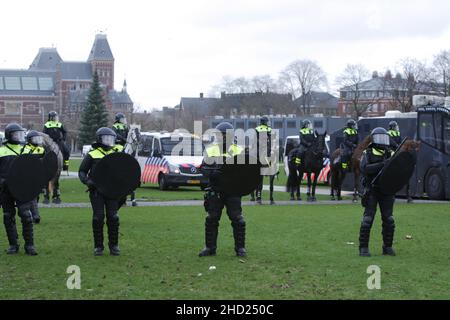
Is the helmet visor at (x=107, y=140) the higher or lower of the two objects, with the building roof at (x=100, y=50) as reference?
lower

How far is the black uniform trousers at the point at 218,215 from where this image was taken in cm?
1238

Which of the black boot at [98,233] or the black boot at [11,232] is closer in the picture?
the black boot at [98,233]

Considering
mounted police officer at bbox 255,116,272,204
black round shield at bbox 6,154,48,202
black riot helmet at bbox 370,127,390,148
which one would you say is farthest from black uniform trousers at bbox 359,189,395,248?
mounted police officer at bbox 255,116,272,204

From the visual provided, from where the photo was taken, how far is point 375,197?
41.4 ft

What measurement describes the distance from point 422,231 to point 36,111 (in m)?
152

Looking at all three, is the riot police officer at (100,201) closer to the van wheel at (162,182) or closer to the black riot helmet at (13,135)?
the black riot helmet at (13,135)

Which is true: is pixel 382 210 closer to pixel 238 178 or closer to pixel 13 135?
pixel 238 178

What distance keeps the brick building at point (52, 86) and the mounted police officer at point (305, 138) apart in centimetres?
13438

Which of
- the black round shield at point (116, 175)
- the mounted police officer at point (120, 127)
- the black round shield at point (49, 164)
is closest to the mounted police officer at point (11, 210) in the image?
the black round shield at point (49, 164)

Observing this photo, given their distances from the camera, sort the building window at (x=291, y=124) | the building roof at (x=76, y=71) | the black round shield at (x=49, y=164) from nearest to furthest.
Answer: the black round shield at (x=49, y=164), the building window at (x=291, y=124), the building roof at (x=76, y=71)

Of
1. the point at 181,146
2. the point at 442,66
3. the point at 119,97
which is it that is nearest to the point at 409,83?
the point at 442,66

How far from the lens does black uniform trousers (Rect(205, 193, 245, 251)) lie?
40.6ft

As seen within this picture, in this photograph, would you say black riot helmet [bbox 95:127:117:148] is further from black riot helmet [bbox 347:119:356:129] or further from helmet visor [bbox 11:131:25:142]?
black riot helmet [bbox 347:119:356:129]

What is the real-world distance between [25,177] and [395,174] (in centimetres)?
556
